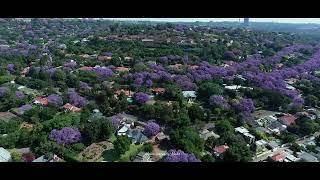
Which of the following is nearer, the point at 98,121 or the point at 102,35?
the point at 98,121

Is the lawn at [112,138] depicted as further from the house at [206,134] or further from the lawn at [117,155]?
the house at [206,134]

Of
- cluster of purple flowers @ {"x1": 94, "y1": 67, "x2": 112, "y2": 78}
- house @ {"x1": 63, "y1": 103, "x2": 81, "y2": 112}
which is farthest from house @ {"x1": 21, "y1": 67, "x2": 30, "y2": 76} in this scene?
house @ {"x1": 63, "y1": 103, "x2": 81, "y2": 112}

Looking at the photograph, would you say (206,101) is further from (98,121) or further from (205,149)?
(98,121)

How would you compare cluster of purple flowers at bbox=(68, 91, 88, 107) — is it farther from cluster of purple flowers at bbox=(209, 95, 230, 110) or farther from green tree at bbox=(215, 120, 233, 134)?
green tree at bbox=(215, 120, 233, 134)
